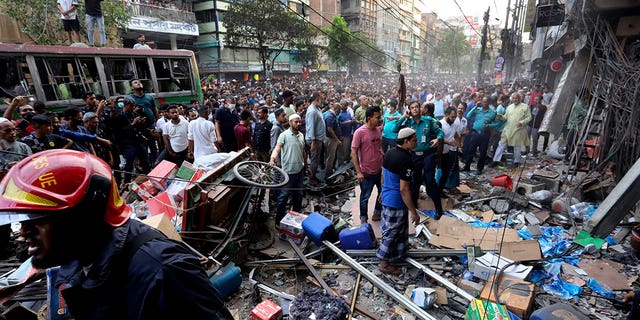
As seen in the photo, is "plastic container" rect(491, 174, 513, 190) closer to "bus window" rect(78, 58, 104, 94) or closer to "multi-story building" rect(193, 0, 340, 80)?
"bus window" rect(78, 58, 104, 94)

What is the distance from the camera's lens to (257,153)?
6699mm

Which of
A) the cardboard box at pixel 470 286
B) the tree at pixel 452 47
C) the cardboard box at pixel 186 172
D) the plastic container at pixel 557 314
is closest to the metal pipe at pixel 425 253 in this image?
the cardboard box at pixel 470 286

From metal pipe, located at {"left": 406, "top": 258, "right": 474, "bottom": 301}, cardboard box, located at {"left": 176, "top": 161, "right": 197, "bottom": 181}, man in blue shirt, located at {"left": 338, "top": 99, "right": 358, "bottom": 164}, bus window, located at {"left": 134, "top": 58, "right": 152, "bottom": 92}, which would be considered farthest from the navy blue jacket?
bus window, located at {"left": 134, "top": 58, "right": 152, "bottom": 92}

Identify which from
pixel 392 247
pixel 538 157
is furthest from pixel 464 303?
pixel 538 157

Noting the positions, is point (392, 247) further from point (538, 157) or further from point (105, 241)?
point (538, 157)

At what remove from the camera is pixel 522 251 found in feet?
13.1

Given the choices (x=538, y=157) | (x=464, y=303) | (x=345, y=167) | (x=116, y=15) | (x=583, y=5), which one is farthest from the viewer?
(x=116, y=15)

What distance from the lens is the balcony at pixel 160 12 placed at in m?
23.6

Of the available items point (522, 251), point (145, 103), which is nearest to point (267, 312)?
point (522, 251)

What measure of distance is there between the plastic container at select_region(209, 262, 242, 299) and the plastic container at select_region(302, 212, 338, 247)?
3.77ft

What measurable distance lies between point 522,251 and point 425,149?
2121 millimetres

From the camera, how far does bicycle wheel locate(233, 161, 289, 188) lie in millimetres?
4230

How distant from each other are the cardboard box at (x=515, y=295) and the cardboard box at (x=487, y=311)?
120mm

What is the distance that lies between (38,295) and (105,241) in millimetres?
2572
